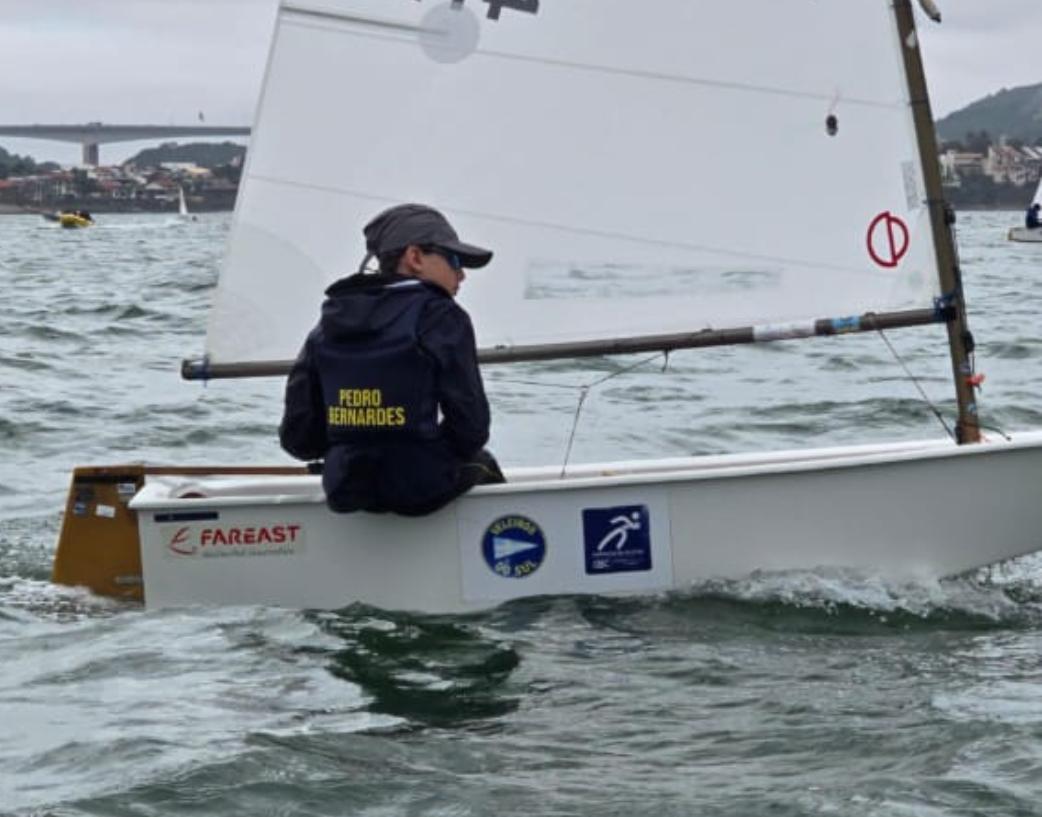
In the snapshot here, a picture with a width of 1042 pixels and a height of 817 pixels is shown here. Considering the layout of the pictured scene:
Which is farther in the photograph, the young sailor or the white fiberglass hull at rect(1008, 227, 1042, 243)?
the white fiberglass hull at rect(1008, 227, 1042, 243)

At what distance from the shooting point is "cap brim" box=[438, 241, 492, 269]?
5.11 meters

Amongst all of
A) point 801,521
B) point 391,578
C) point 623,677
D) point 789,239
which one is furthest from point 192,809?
point 789,239

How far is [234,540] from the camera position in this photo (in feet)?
17.6

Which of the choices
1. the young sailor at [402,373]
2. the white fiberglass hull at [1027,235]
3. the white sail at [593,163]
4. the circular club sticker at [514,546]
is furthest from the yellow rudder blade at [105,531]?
the white fiberglass hull at [1027,235]

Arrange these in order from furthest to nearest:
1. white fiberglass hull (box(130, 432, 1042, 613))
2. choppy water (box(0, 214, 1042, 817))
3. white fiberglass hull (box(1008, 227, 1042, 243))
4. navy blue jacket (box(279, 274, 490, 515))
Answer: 1. white fiberglass hull (box(1008, 227, 1042, 243))
2. white fiberglass hull (box(130, 432, 1042, 613))
3. navy blue jacket (box(279, 274, 490, 515))
4. choppy water (box(0, 214, 1042, 817))

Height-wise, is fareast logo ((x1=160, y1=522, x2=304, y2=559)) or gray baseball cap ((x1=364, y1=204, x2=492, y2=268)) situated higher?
gray baseball cap ((x1=364, y1=204, x2=492, y2=268))

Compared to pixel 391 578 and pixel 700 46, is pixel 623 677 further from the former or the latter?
pixel 700 46

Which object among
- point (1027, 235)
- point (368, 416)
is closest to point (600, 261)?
point (368, 416)

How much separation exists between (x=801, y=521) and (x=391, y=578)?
43.8 inches

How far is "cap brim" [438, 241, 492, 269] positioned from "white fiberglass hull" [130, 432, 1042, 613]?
599 mm

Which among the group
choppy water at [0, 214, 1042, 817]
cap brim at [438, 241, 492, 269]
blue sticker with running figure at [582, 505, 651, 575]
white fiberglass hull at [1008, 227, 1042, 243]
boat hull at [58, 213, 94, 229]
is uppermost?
boat hull at [58, 213, 94, 229]

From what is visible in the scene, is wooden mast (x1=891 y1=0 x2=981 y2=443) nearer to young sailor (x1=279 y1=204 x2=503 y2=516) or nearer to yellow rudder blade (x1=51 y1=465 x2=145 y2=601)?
young sailor (x1=279 y1=204 x2=503 y2=516)

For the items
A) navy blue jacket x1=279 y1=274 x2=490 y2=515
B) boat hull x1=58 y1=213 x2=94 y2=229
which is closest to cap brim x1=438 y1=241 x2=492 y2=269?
navy blue jacket x1=279 y1=274 x2=490 y2=515

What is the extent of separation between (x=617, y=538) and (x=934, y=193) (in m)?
1.26
